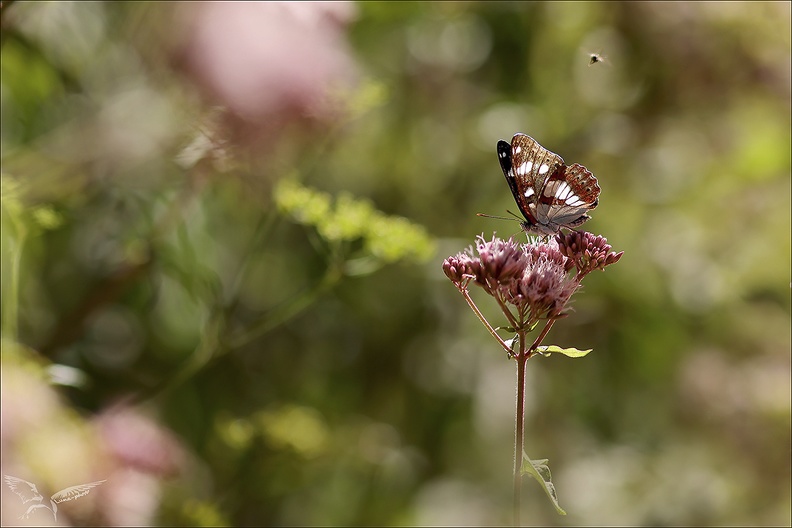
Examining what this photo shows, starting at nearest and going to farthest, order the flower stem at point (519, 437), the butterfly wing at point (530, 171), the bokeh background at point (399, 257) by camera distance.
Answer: the flower stem at point (519, 437)
the butterfly wing at point (530, 171)
the bokeh background at point (399, 257)

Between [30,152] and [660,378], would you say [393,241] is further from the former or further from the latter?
[660,378]

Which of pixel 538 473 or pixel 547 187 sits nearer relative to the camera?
pixel 538 473

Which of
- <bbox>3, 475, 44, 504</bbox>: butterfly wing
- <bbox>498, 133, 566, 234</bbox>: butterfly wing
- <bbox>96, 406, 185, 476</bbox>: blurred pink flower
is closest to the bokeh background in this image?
<bbox>96, 406, 185, 476</bbox>: blurred pink flower

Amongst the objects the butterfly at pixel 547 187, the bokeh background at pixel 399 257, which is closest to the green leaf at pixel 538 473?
the butterfly at pixel 547 187

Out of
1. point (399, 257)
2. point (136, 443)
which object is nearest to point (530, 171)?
point (399, 257)

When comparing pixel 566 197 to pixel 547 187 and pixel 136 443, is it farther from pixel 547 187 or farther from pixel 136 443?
pixel 136 443

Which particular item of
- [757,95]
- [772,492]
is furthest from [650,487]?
[757,95]

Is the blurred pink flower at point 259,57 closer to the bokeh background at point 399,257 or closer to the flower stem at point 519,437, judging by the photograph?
the bokeh background at point 399,257
